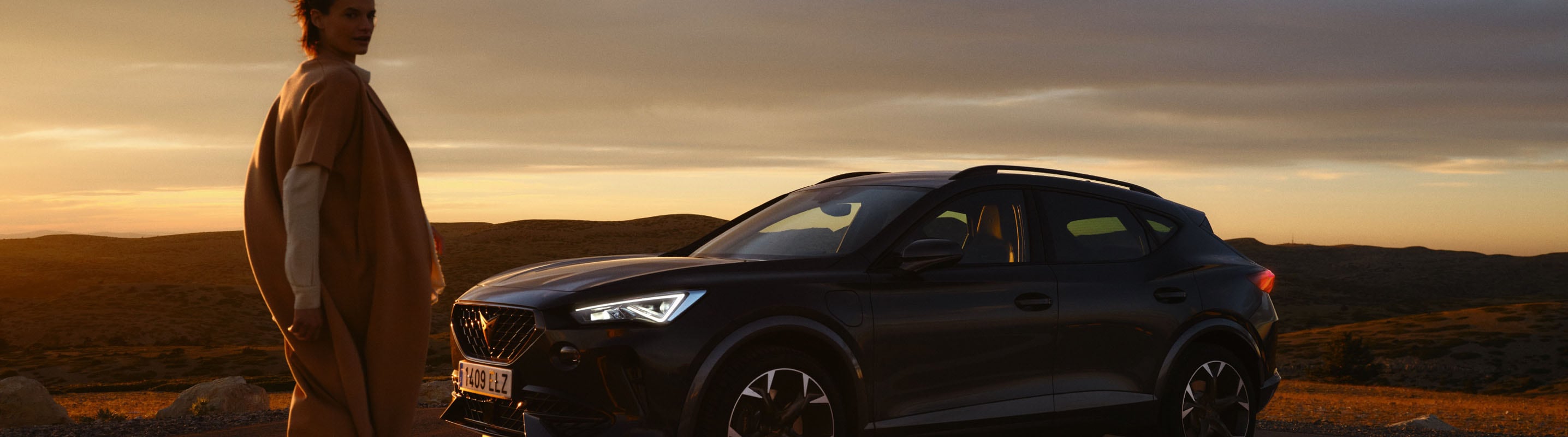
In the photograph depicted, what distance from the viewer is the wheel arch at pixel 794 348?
201 inches

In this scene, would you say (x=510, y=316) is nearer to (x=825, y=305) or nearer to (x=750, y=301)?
(x=750, y=301)

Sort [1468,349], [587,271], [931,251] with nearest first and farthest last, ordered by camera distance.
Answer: [931,251] → [587,271] → [1468,349]

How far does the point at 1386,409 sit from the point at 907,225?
2202 cm

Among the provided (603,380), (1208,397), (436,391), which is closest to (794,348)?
(603,380)

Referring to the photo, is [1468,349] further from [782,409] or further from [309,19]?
[309,19]

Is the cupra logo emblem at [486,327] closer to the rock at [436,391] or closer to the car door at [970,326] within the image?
the car door at [970,326]

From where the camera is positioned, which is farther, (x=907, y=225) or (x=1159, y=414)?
(x=1159, y=414)

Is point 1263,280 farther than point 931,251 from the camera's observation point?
Yes

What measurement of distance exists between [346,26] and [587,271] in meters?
2.04

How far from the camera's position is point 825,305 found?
549cm

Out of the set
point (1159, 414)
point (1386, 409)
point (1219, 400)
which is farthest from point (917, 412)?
point (1386, 409)

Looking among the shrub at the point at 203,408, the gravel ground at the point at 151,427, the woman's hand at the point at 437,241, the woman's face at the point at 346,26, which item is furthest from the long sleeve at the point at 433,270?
the shrub at the point at 203,408

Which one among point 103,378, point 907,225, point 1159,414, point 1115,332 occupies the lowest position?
point 103,378

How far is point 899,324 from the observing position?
5723mm
